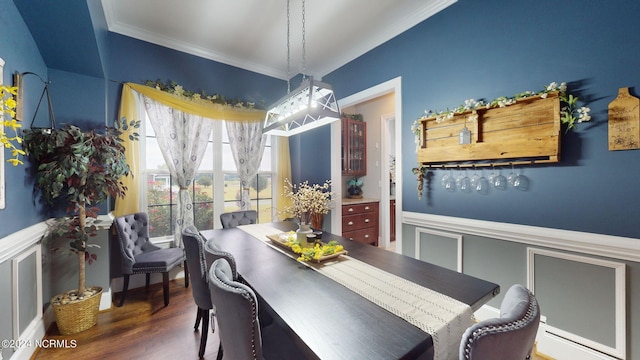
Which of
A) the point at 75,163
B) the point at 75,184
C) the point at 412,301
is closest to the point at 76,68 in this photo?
the point at 75,163

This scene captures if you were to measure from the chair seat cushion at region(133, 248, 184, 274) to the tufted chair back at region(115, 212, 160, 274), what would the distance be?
58 mm

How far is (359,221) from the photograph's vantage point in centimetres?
400

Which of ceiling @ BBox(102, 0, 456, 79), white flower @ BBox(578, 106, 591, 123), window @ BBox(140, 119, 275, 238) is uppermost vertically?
ceiling @ BBox(102, 0, 456, 79)

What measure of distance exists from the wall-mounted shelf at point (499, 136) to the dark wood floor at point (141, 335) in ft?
8.45

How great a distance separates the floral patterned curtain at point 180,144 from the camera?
2.96 m

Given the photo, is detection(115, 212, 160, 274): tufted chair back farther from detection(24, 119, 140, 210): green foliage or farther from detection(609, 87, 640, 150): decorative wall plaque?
detection(609, 87, 640, 150): decorative wall plaque

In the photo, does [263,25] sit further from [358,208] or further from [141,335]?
[141,335]

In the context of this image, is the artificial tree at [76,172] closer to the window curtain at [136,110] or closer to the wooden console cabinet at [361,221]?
the window curtain at [136,110]

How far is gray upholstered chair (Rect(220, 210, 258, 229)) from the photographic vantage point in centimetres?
295

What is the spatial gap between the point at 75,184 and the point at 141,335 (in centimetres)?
139

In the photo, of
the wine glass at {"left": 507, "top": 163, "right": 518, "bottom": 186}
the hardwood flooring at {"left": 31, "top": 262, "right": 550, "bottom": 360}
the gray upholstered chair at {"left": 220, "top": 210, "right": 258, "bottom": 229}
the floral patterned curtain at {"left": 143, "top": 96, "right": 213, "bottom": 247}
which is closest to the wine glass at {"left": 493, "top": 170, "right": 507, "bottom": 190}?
the wine glass at {"left": 507, "top": 163, "right": 518, "bottom": 186}

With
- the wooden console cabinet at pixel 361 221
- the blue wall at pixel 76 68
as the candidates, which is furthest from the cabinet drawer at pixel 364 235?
the blue wall at pixel 76 68

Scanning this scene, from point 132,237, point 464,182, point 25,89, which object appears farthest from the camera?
point 132,237

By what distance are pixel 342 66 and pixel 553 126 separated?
260cm
